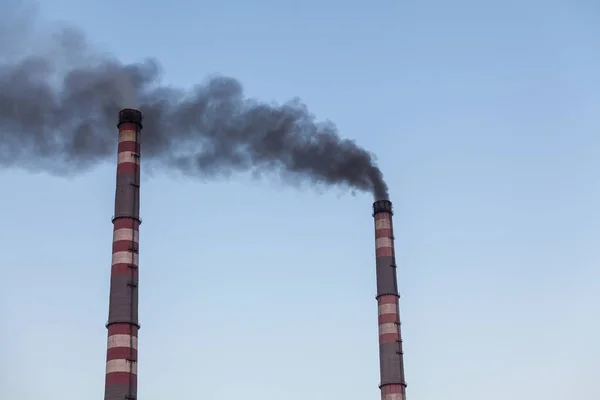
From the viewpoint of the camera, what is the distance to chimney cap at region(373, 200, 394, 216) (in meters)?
36.8

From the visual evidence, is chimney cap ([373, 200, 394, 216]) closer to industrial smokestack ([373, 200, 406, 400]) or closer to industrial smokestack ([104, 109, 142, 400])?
industrial smokestack ([373, 200, 406, 400])

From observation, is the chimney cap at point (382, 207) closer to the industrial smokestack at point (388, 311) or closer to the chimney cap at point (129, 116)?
the industrial smokestack at point (388, 311)

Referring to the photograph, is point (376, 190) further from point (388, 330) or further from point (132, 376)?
point (132, 376)

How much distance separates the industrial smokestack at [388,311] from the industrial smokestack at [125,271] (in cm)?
1111

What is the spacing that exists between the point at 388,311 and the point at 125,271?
11.7m


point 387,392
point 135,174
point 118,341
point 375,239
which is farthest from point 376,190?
point 118,341

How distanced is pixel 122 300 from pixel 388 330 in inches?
468

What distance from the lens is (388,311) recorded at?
35.1 m

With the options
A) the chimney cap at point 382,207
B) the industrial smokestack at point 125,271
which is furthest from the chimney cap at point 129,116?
the chimney cap at point 382,207

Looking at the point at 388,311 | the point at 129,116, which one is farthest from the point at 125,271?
the point at 388,311

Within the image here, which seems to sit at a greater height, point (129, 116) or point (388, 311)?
point (129, 116)

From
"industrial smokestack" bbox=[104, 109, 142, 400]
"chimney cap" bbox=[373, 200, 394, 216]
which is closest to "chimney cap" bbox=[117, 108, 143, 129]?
"industrial smokestack" bbox=[104, 109, 142, 400]

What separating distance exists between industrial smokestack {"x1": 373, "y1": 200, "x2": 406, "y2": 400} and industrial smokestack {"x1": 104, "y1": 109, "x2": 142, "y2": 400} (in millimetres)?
11107

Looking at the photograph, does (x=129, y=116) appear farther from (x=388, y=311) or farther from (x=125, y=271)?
(x=388, y=311)
